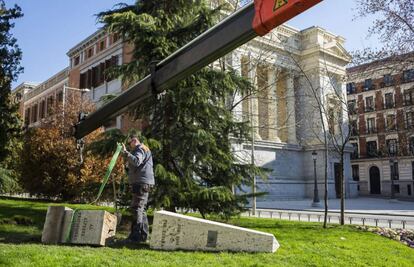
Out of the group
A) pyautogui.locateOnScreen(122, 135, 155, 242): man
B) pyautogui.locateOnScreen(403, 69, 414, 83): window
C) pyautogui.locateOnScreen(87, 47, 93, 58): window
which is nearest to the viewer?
pyautogui.locateOnScreen(122, 135, 155, 242): man

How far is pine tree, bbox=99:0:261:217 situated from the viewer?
1162cm

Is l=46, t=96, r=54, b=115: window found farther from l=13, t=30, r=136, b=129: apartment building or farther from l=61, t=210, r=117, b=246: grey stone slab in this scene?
l=61, t=210, r=117, b=246: grey stone slab

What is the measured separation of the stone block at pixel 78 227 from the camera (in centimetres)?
785

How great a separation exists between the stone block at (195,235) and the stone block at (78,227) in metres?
0.88

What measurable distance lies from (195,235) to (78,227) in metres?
2.16

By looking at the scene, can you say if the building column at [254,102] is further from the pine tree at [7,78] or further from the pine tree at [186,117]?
the pine tree at [7,78]

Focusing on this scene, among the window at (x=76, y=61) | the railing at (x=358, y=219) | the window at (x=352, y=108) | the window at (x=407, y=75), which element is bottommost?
the railing at (x=358, y=219)

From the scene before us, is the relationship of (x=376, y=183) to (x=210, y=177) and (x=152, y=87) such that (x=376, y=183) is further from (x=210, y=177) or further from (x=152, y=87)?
(x=152, y=87)

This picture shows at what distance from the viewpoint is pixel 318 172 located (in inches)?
1833

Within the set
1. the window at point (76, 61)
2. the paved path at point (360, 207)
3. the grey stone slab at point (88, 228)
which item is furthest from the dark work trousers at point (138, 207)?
the window at point (76, 61)

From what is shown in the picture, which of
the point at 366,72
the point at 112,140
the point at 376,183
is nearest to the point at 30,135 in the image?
the point at 112,140

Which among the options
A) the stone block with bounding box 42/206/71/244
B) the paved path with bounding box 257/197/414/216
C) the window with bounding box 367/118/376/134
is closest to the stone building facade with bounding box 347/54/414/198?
the window with bounding box 367/118/376/134

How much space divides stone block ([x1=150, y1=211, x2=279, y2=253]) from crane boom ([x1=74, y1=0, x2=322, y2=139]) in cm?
223

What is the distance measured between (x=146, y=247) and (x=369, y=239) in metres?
7.08
